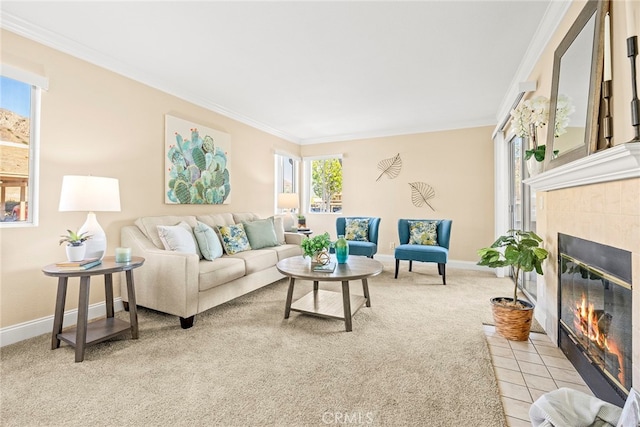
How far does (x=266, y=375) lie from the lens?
179 cm

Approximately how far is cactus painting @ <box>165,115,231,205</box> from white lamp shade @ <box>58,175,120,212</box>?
3.47 feet

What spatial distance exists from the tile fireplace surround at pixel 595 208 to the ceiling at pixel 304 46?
4.30 ft

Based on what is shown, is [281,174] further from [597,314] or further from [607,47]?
[597,314]

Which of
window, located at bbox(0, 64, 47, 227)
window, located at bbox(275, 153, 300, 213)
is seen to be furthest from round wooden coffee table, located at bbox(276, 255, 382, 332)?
window, located at bbox(275, 153, 300, 213)

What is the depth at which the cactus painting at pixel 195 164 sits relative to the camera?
3.43 m

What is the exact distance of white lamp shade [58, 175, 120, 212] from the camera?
7.14ft

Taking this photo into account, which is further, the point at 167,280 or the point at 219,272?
the point at 219,272

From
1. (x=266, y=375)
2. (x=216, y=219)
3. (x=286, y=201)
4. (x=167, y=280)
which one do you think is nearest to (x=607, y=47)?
(x=266, y=375)

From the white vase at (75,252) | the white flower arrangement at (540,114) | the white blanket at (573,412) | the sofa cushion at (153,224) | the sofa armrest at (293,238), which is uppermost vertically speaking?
the white flower arrangement at (540,114)

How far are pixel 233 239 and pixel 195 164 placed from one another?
110 cm

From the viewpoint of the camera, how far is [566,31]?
2.04 metres

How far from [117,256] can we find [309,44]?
2.34 m

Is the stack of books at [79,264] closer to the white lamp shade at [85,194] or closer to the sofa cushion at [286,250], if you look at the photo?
the white lamp shade at [85,194]
